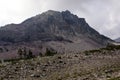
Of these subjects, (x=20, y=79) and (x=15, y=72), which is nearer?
(x=20, y=79)

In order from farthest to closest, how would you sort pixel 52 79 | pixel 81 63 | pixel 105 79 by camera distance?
pixel 81 63 < pixel 52 79 < pixel 105 79

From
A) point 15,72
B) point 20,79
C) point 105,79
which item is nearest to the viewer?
point 105,79

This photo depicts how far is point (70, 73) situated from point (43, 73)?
6.89 meters

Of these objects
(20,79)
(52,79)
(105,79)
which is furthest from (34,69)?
(105,79)

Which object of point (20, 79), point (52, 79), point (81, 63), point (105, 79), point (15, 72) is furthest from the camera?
point (81, 63)

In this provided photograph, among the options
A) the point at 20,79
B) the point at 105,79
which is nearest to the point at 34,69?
the point at 20,79

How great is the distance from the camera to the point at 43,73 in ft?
212

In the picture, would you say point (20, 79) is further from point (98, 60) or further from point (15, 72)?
point (98, 60)

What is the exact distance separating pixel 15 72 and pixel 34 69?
15.3 feet

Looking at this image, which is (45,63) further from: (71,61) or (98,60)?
(98,60)

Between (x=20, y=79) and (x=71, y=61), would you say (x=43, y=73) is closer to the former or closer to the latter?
(x=20, y=79)

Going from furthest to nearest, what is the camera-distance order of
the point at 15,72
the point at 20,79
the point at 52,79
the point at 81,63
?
the point at 81,63 → the point at 15,72 → the point at 20,79 → the point at 52,79

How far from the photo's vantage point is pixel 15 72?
6681 centimetres

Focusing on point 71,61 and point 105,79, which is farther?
point 71,61
